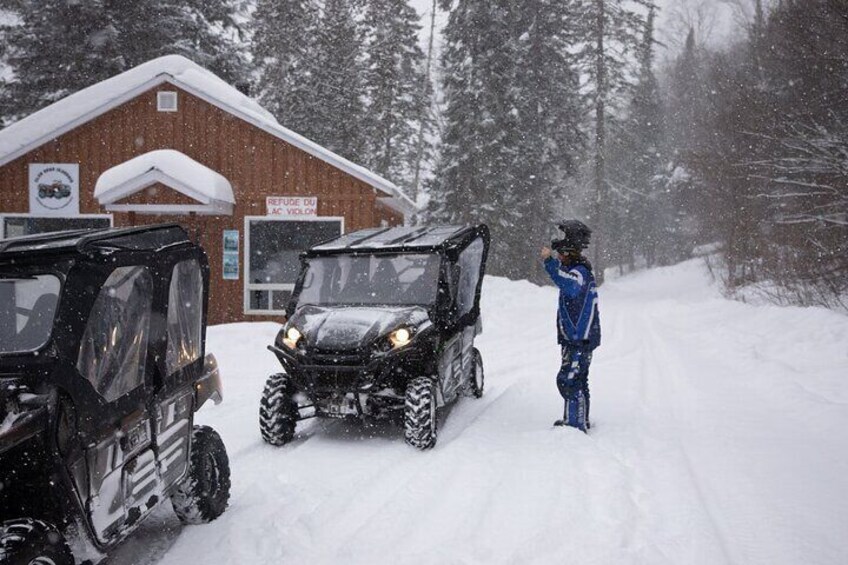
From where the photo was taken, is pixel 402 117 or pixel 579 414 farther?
pixel 402 117

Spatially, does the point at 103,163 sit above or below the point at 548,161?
below

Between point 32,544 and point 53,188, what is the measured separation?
15613 mm

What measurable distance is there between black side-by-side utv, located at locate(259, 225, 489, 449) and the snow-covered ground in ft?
1.27

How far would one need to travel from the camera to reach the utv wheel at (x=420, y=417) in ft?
18.4

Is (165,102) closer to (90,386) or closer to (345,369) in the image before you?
(345,369)

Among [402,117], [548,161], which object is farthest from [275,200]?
[402,117]

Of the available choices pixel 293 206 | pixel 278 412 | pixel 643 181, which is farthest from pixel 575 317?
pixel 643 181

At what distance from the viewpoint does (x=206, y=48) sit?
93.1 ft

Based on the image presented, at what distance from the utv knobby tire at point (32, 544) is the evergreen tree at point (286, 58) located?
34638mm

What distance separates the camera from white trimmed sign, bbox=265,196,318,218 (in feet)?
50.7

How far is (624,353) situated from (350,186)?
7816 mm

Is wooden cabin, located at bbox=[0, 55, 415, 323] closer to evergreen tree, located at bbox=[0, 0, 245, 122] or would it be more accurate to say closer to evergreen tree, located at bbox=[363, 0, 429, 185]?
A: evergreen tree, located at bbox=[0, 0, 245, 122]

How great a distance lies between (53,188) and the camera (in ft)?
50.9

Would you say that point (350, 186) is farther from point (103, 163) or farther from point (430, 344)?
point (430, 344)
